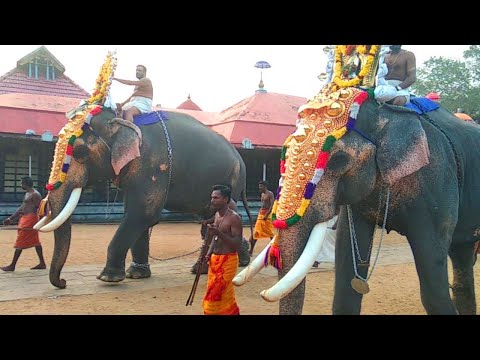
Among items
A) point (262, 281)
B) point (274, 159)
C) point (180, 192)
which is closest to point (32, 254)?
point (180, 192)

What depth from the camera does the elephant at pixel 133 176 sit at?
222 inches

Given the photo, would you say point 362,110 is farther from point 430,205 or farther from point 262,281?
point 262,281

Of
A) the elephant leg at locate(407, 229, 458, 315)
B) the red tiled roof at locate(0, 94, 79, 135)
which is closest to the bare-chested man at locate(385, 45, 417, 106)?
the elephant leg at locate(407, 229, 458, 315)

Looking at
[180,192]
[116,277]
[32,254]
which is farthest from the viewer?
[32,254]

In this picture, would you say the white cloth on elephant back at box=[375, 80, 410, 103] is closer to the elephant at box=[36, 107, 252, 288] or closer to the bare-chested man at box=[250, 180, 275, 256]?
the elephant at box=[36, 107, 252, 288]

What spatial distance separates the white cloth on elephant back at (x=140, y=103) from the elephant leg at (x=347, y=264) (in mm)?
3866

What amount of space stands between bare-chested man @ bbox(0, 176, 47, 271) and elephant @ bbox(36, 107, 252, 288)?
1.44 metres

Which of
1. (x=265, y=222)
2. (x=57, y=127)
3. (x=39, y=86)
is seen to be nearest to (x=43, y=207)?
(x=265, y=222)

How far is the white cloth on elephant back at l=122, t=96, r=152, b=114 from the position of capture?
6.68 m

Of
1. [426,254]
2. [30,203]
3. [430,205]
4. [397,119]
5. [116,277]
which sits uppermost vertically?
[397,119]

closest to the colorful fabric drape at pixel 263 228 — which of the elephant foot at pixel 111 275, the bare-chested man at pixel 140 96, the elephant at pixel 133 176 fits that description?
the elephant at pixel 133 176

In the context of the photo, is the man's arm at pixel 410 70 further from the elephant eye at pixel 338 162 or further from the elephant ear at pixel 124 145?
the elephant ear at pixel 124 145

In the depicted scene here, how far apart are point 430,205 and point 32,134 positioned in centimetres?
1199

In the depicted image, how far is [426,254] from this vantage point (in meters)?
3.20
